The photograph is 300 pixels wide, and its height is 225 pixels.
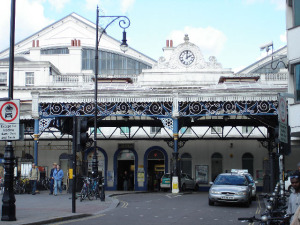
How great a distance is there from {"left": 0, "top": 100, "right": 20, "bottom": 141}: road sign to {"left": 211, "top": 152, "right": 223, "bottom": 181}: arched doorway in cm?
3268

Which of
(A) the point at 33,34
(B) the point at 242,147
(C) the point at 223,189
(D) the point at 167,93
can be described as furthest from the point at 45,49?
(C) the point at 223,189

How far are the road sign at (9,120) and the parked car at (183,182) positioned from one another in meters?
25.5

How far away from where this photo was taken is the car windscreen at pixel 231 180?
77.7 feet

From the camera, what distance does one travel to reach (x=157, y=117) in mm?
34031

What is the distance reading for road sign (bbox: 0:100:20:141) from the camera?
48.2ft

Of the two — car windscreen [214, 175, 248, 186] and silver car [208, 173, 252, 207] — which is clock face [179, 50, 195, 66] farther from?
silver car [208, 173, 252, 207]

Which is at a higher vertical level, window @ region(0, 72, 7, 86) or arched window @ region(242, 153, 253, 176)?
window @ region(0, 72, 7, 86)

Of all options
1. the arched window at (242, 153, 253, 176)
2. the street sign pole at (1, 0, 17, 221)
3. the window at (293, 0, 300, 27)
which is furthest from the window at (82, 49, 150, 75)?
the street sign pole at (1, 0, 17, 221)

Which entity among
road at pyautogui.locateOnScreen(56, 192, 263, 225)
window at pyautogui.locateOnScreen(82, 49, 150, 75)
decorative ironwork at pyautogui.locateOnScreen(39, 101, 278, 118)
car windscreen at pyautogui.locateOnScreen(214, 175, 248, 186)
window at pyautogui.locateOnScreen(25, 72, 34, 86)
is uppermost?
window at pyautogui.locateOnScreen(82, 49, 150, 75)

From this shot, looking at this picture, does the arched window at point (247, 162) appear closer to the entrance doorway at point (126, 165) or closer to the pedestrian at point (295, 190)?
the entrance doorway at point (126, 165)

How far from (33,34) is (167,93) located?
121 feet

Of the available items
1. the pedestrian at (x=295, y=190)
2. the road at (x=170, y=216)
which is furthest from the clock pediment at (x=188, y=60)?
the pedestrian at (x=295, y=190)

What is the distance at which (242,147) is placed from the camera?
150 ft

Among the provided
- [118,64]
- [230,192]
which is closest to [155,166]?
[118,64]
